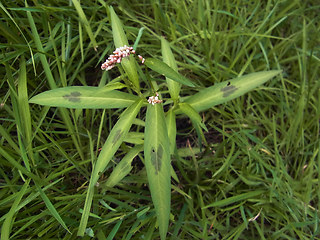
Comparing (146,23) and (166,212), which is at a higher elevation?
(146,23)

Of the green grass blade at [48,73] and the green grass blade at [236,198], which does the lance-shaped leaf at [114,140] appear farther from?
the green grass blade at [236,198]

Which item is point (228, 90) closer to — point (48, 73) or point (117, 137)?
point (117, 137)

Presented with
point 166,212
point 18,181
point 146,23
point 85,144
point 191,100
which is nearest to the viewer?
point 166,212

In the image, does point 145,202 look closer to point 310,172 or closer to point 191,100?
point 191,100

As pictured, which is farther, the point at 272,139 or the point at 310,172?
the point at 272,139

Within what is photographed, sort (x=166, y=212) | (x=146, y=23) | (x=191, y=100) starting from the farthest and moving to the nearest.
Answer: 1. (x=146, y=23)
2. (x=191, y=100)
3. (x=166, y=212)

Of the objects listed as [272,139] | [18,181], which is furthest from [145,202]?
[272,139]

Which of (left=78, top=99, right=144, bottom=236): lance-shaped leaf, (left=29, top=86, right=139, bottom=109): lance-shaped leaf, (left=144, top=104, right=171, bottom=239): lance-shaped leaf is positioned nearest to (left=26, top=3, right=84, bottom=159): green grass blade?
(left=29, top=86, right=139, bottom=109): lance-shaped leaf
